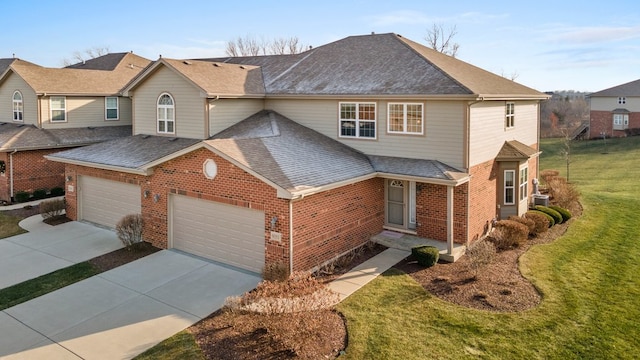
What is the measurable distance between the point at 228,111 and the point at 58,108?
41.8 ft

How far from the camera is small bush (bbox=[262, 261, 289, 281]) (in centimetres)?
1190

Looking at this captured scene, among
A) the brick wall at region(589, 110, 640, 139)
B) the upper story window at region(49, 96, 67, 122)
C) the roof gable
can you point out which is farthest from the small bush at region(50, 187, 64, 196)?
the brick wall at region(589, 110, 640, 139)

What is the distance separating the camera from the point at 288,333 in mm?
9062

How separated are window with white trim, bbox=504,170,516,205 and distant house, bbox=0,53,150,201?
68.7 feet

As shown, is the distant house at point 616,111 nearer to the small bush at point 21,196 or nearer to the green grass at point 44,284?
the small bush at point 21,196

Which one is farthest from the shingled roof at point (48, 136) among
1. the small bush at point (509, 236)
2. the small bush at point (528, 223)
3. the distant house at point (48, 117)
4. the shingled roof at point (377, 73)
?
the small bush at point (528, 223)

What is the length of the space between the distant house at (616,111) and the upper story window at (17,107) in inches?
2370

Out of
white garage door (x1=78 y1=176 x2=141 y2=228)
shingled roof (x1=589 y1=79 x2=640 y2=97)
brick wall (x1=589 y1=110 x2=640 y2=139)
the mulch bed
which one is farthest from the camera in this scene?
shingled roof (x1=589 y1=79 x2=640 y2=97)

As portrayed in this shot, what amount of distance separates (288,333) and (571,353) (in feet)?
18.4

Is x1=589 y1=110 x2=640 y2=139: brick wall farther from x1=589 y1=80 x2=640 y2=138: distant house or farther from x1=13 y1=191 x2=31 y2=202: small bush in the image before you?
x1=13 y1=191 x2=31 y2=202: small bush

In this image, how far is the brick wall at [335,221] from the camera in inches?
514

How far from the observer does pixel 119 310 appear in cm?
1109

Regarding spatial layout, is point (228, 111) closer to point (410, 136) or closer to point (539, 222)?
point (410, 136)

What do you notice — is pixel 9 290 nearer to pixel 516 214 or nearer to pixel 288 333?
pixel 288 333
